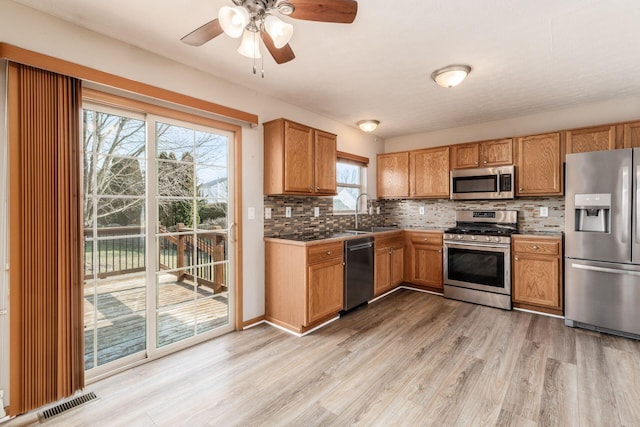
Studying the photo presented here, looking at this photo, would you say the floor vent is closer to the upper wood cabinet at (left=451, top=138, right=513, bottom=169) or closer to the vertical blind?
the vertical blind

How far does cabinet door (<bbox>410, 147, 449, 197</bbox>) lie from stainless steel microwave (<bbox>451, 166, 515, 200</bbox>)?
15 cm

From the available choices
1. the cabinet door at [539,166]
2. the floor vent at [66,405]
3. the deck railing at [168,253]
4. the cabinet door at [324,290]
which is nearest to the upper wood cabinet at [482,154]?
the cabinet door at [539,166]

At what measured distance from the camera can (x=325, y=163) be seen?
347 cm

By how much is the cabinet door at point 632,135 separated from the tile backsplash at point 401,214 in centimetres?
85

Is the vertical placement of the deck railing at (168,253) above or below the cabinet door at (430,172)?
below

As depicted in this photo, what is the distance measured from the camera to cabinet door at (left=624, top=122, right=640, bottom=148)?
3.07m

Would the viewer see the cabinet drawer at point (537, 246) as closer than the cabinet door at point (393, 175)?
Yes

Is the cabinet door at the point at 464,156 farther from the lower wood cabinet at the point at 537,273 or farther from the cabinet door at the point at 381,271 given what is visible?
the cabinet door at the point at 381,271

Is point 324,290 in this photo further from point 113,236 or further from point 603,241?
point 603,241

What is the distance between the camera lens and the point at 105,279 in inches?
85.8

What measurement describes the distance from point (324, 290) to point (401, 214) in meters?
2.61

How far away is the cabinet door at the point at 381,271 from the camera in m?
3.79

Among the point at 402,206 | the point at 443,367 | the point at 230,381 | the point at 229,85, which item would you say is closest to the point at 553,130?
the point at 402,206

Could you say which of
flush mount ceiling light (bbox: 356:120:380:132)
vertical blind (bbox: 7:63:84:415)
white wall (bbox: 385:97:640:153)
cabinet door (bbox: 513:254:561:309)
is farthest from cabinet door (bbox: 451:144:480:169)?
vertical blind (bbox: 7:63:84:415)
